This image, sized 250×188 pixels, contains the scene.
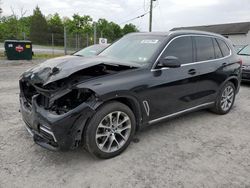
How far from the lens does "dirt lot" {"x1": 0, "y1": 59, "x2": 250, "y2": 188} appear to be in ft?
9.06

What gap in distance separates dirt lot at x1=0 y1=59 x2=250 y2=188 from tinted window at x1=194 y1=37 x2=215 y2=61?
51.5 inches

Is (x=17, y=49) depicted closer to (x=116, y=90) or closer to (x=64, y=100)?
(x=64, y=100)

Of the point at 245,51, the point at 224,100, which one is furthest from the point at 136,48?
the point at 245,51

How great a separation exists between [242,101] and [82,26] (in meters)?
56.1

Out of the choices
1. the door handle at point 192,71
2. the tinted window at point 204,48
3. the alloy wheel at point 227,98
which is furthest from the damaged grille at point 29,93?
the alloy wheel at point 227,98

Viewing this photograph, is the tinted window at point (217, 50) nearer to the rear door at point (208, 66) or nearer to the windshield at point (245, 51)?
the rear door at point (208, 66)

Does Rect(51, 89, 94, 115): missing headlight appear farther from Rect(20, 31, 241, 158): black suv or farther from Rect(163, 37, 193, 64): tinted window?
Rect(163, 37, 193, 64): tinted window

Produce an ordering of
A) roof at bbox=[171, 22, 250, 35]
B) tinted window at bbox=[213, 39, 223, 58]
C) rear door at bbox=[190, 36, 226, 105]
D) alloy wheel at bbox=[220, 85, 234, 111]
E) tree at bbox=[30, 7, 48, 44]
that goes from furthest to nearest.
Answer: tree at bbox=[30, 7, 48, 44], roof at bbox=[171, 22, 250, 35], alloy wheel at bbox=[220, 85, 234, 111], tinted window at bbox=[213, 39, 223, 58], rear door at bbox=[190, 36, 226, 105]

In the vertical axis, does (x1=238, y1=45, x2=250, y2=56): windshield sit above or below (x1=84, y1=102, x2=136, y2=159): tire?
above

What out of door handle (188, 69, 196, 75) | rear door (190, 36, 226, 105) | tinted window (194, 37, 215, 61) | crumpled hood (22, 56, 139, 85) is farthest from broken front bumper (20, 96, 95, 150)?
tinted window (194, 37, 215, 61)

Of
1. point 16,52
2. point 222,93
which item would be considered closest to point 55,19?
point 16,52

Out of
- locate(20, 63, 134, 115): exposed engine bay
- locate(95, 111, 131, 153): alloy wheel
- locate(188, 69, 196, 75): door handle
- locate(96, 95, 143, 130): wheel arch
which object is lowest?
locate(95, 111, 131, 153): alloy wheel

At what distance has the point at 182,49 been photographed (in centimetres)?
411

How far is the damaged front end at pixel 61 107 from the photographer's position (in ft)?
9.09
